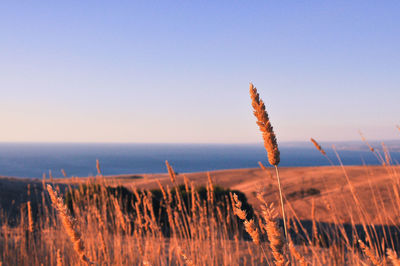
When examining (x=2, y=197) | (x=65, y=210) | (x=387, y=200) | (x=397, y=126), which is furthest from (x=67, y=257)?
(x=2, y=197)

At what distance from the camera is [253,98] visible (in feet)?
3.34

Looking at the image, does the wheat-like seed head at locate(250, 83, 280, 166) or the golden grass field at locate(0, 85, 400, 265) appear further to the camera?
the golden grass field at locate(0, 85, 400, 265)

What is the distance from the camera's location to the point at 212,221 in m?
4.84

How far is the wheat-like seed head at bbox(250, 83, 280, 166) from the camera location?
39.0 inches

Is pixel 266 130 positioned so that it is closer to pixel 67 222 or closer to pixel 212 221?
pixel 67 222

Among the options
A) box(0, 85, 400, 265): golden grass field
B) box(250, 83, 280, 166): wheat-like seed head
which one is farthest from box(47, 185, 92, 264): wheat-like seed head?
box(250, 83, 280, 166): wheat-like seed head

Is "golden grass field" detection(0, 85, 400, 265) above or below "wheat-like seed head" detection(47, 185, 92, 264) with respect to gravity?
below

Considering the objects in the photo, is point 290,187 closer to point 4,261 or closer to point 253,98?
point 4,261

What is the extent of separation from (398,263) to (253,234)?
37 cm

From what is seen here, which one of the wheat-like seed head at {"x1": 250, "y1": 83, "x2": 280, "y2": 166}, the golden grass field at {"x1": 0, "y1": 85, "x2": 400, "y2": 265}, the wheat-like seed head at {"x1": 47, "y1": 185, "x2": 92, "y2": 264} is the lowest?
the golden grass field at {"x1": 0, "y1": 85, "x2": 400, "y2": 265}

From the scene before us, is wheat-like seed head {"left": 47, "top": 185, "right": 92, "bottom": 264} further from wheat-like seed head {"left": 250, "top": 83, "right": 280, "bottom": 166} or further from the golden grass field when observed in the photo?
wheat-like seed head {"left": 250, "top": 83, "right": 280, "bottom": 166}

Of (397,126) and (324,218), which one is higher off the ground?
(397,126)

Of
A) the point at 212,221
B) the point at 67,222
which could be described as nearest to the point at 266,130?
the point at 67,222

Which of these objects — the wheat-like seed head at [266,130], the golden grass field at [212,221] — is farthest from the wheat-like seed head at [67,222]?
the wheat-like seed head at [266,130]
